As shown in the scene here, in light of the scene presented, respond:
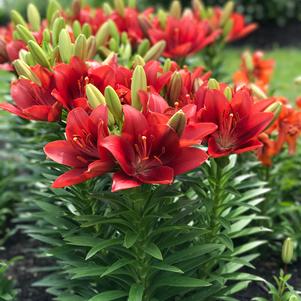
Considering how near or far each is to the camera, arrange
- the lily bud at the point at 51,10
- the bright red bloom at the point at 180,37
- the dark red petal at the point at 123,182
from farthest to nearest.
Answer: the bright red bloom at the point at 180,37, the lily bud at the point at 51,10, the dark red petal at the point at 123,182

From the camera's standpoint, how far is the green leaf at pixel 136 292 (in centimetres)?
205

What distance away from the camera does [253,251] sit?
299cm

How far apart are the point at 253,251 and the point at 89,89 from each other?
1453 millimetres

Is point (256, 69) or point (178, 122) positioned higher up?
point (178, 122)

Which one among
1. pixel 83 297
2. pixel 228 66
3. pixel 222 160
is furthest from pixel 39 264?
pixel 228 66

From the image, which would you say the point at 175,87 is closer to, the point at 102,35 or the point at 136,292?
the point at 136,292

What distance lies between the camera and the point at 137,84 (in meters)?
1.91

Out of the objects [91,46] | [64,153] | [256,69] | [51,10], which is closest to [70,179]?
[64,153]

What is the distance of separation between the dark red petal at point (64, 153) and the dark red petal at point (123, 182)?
0.14 meters

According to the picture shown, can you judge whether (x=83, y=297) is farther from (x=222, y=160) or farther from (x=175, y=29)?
(x=175, y=29)

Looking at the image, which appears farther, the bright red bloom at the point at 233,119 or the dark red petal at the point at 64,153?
the bright red bloom at the point at 233,119

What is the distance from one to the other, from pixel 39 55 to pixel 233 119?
0.75 meters

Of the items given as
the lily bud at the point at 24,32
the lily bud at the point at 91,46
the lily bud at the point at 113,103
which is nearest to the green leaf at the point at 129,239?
the lily bud at the point at 113,103

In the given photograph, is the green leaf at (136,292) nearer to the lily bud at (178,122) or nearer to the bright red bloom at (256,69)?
the lily bud at (178,122)
